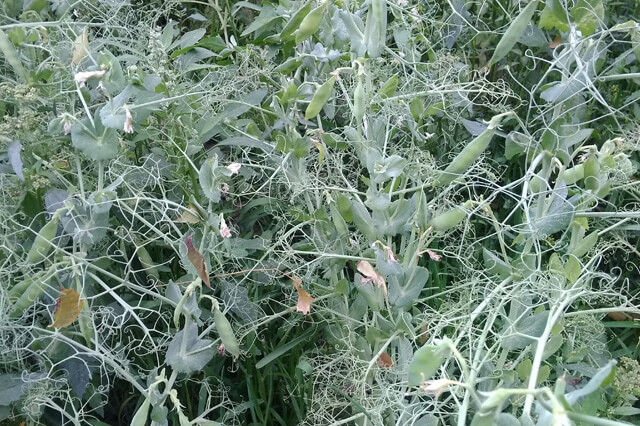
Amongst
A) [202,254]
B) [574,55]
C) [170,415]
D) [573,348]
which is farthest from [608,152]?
[170,415]

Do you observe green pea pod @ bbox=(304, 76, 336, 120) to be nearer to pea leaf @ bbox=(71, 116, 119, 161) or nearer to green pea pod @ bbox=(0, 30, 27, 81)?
pea leaf @ bbox=(71, 116, 119, 161)

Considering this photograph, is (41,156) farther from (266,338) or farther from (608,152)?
(608,152)

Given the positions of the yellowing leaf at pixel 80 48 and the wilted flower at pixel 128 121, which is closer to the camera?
the wilted flower at pixel 128 121

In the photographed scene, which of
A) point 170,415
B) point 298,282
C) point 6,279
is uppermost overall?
point 298,282

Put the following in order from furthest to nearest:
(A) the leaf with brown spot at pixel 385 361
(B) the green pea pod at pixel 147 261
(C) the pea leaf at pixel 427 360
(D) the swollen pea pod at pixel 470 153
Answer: (B) the green pea pod at pixel 147 261, (A) the leaf with brown spot at pixel 385 361, (D) the swollen pea pod at pixel 470 153, (C) the pea leaf at pixel 427 360

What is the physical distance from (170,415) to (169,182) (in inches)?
17.2

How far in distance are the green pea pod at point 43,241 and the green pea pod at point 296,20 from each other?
1.69 feet

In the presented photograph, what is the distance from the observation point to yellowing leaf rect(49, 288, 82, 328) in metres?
1.08

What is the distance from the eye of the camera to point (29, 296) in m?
1.12

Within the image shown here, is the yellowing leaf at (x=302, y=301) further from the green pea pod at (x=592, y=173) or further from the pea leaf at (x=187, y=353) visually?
the green pea pod at (x=592, y=173)

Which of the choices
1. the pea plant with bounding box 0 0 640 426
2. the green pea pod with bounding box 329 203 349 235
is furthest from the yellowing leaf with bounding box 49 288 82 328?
the green pea pod with bounding box 329 203 349 235

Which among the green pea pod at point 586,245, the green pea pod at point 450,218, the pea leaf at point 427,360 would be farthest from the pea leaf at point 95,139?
the green pea pod at point 586,245

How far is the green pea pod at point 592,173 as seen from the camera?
111 cm

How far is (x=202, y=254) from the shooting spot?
119 centimetres
